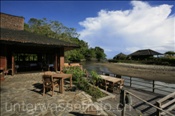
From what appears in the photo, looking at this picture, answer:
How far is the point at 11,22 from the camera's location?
48.0 ft

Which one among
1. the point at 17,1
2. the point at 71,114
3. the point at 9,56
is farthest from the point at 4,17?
the point at 71,114

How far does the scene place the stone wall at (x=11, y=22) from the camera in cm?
1412

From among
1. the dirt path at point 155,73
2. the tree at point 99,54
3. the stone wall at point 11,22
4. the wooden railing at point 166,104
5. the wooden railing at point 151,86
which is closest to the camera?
the wooden railing at point 166,104

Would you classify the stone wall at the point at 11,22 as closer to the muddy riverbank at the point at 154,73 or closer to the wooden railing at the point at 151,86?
the wooden railing at the point at 151,86

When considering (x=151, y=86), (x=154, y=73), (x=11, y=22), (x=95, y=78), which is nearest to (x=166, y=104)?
(x=95, y=78)

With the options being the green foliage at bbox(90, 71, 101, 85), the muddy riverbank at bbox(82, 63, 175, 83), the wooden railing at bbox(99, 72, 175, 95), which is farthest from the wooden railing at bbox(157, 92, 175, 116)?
the muddy riverbank at bbox(82, 63, 175, 83)

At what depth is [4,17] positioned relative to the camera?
46.5 ft

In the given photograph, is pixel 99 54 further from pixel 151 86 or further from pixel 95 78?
pixel 95 78

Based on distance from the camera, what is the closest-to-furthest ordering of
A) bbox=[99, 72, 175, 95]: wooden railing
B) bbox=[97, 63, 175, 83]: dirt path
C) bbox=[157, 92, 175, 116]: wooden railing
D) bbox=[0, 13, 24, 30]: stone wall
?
bbox=[157, 92, 175, 116]: wooden railing, bbox=[99, 72, 175, 95]: wooden railing, bbox=[0, 13, 24, 30]: stone wall, bbox=[97, 63, 175, 83]: dirt path

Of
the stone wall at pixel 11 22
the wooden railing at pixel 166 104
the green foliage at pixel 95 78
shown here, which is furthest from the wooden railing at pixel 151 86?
the stone wall at pixel 11 22

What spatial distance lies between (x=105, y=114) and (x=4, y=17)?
16.7m

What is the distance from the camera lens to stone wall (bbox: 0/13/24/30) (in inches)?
556

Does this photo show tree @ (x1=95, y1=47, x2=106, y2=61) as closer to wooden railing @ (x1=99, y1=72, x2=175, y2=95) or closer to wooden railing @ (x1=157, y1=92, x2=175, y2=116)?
wooden railing @ (x1=99, y1=72, x2=175, y2=95)

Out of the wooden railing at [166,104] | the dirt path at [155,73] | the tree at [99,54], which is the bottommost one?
the dirt path at [155,73]
